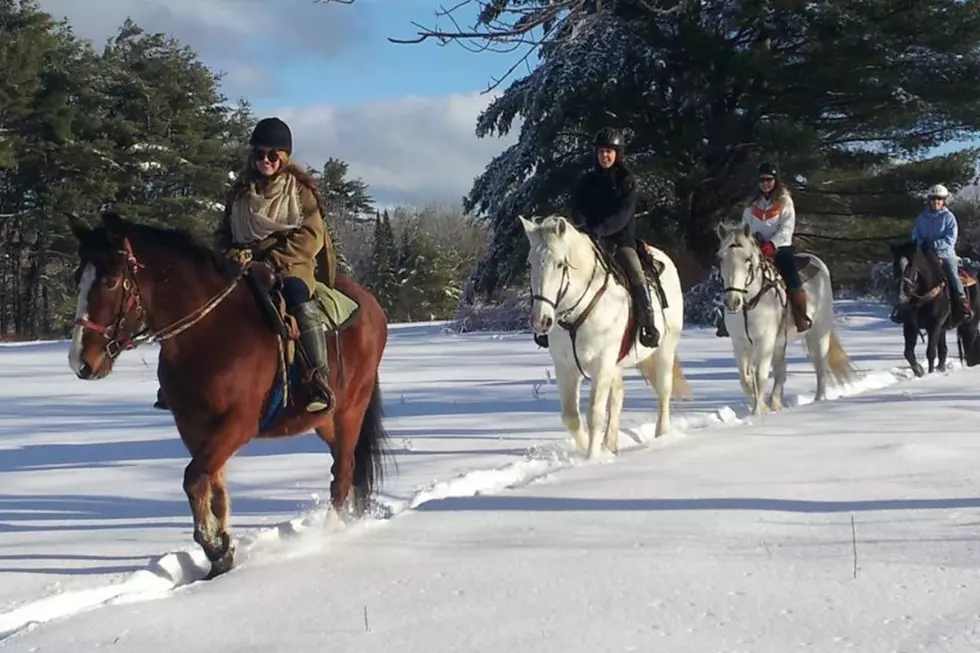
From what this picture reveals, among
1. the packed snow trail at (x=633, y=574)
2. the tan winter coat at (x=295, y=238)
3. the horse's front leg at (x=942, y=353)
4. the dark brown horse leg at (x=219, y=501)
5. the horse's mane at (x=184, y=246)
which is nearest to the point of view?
the packed snow trail at (x=633, y=574)

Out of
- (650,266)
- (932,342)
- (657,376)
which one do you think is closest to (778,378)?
(657,376)

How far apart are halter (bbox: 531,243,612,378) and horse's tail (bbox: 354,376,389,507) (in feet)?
4.93

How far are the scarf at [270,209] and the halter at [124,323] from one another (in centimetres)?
80

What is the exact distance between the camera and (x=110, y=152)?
118 feet

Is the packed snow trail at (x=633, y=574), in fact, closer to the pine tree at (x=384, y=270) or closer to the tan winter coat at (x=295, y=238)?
the tan winter coat at (x=295, y=238)

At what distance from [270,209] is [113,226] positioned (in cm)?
105

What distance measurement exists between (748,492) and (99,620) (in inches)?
131

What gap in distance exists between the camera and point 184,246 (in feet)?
15.3

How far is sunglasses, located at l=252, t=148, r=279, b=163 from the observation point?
5.09m

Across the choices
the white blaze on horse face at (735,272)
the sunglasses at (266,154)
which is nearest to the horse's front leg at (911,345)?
A: the white blaze on horse face at (735,272)

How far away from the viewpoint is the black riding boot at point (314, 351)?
16.2 feet

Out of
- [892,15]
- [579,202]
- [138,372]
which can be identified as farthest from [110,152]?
[579,202]

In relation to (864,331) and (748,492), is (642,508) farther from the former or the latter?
(864,331)

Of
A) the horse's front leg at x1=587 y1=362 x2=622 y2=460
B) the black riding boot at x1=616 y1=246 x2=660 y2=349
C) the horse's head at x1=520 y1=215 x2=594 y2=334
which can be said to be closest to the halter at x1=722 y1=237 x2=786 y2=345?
the black riding boot at x1=616 y1=246 x2=660 y2=349
